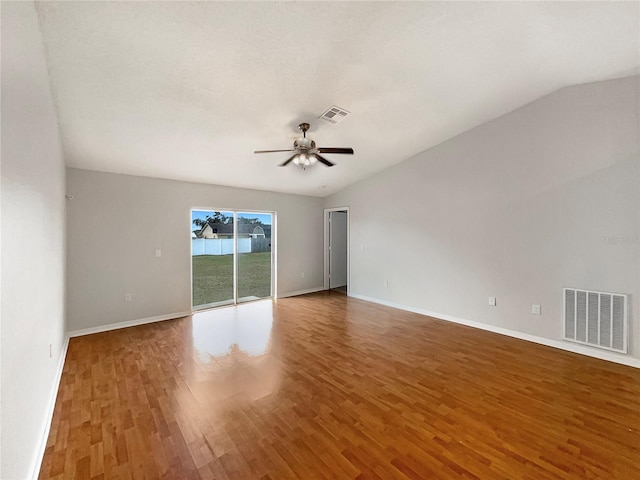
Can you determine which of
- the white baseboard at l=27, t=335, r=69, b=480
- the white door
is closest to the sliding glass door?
the white door

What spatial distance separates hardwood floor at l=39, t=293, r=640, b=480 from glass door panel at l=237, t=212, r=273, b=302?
2.04 m

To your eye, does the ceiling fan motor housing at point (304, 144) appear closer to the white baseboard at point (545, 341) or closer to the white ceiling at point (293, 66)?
the white ceiling at point (293, 66)

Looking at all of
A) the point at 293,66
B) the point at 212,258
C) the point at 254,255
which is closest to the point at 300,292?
the point at 254,255

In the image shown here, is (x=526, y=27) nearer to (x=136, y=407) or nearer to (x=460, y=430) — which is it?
(x=460, y=430)

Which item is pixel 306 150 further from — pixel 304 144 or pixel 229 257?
pixel 229 257

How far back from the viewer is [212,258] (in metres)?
5.25

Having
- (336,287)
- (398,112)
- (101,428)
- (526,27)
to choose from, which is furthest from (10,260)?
(336,287)

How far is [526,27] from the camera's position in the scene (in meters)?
2.28

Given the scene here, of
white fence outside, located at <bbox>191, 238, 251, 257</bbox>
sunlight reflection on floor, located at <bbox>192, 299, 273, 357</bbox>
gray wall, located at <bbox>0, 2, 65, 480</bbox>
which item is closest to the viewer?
gray wall, located at <bbox>0, 2, 65, 480</bbox>

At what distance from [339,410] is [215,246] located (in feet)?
13.4

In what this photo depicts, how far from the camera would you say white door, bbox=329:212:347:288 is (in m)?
7.13

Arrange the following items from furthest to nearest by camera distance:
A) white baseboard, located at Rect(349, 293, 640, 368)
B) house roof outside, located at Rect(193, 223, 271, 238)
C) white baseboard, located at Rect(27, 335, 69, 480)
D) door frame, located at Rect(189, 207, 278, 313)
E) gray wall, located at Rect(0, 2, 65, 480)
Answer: house roof outside, located at Rect(193, 223, 271, 238) → door frame, located at Rect(189, 207, 278, 313) → white baseboard, located at Rect(349, 293, 640, 368) → white baseboard, located at Rect(27, 335, 69, 480) → gray wall, located at Rect(0, 2, 65, 480)

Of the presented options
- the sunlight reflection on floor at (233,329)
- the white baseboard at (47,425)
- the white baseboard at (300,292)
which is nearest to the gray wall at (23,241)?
the white baseboard at (47,425)

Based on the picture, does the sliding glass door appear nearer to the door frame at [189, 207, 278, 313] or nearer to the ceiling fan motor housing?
the door frame at [189, 207, 278, 313]
